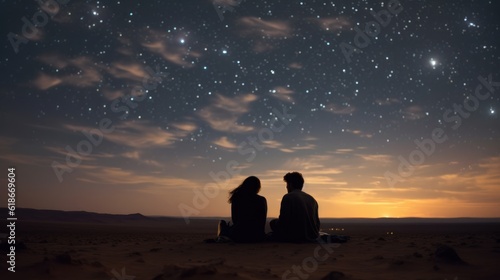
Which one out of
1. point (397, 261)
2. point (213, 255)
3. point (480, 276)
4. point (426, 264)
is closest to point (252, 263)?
point (213, 255)

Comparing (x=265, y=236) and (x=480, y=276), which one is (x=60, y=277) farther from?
(x=265, y=236)

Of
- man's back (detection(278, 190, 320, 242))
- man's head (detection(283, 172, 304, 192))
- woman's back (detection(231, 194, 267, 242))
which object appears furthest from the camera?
man's head (detection(283, 172, 304, 192))

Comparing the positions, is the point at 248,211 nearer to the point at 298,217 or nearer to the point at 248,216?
the point at 248,216

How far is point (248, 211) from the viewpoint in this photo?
882cm

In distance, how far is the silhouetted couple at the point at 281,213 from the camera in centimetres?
879

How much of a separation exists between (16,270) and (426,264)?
541 cm

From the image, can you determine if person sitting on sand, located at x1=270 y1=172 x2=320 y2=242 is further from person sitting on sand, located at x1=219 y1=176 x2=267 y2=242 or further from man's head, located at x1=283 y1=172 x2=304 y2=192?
person sitting on sand, located at x1=219 y1=176 x2=267 y2=242

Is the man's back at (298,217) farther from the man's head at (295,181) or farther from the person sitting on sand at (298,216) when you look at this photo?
the man's head at (295,181)

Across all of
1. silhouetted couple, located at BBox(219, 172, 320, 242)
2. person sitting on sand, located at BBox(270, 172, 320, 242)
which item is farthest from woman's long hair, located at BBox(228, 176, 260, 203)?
person sitting on sand, located at BBox(270, 172, 320, 242)

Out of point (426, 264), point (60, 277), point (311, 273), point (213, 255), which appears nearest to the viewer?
point (60, 277)

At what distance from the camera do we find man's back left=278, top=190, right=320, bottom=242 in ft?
28.6

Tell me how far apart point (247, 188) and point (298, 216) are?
4.42ft

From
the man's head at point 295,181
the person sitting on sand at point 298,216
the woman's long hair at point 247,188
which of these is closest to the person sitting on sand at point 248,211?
the woman's long hair at point 247,188

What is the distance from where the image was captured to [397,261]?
5461mm
